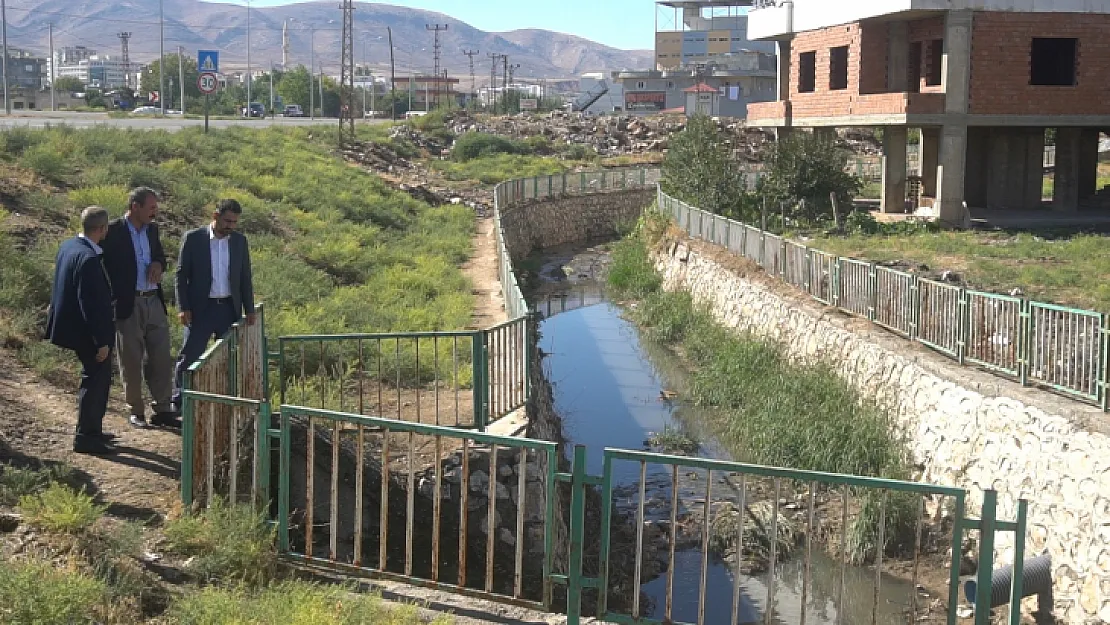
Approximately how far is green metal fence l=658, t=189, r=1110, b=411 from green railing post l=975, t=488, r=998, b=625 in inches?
189

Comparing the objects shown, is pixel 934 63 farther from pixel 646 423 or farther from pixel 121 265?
pixel 121 265

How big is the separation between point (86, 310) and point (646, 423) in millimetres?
10197

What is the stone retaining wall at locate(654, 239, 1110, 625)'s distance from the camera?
9586 millimetres

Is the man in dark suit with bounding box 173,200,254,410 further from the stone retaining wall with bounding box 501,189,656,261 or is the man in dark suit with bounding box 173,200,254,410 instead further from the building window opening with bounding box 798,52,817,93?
the building window opening with bounding box 798,52,817,93

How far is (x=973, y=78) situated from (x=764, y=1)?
1024 cm

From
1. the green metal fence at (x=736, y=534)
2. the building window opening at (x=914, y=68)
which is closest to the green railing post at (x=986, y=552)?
the green metal fence at (x=736, y=534)

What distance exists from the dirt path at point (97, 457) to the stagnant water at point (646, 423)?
13.7ft

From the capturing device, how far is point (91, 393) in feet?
27.8

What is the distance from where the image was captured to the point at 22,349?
36.7ft

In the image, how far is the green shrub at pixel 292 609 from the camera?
237 inches

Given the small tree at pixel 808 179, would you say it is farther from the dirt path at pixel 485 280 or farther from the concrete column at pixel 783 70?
the concrete column at pixel 783 70

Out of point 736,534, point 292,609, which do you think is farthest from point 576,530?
point 736,534

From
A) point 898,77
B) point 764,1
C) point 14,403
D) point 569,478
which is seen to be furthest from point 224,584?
point 764,1

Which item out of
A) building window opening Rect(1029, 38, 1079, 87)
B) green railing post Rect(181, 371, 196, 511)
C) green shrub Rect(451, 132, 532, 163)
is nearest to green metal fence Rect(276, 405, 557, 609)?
green railing post Rect(181, 371, 196, 511)
